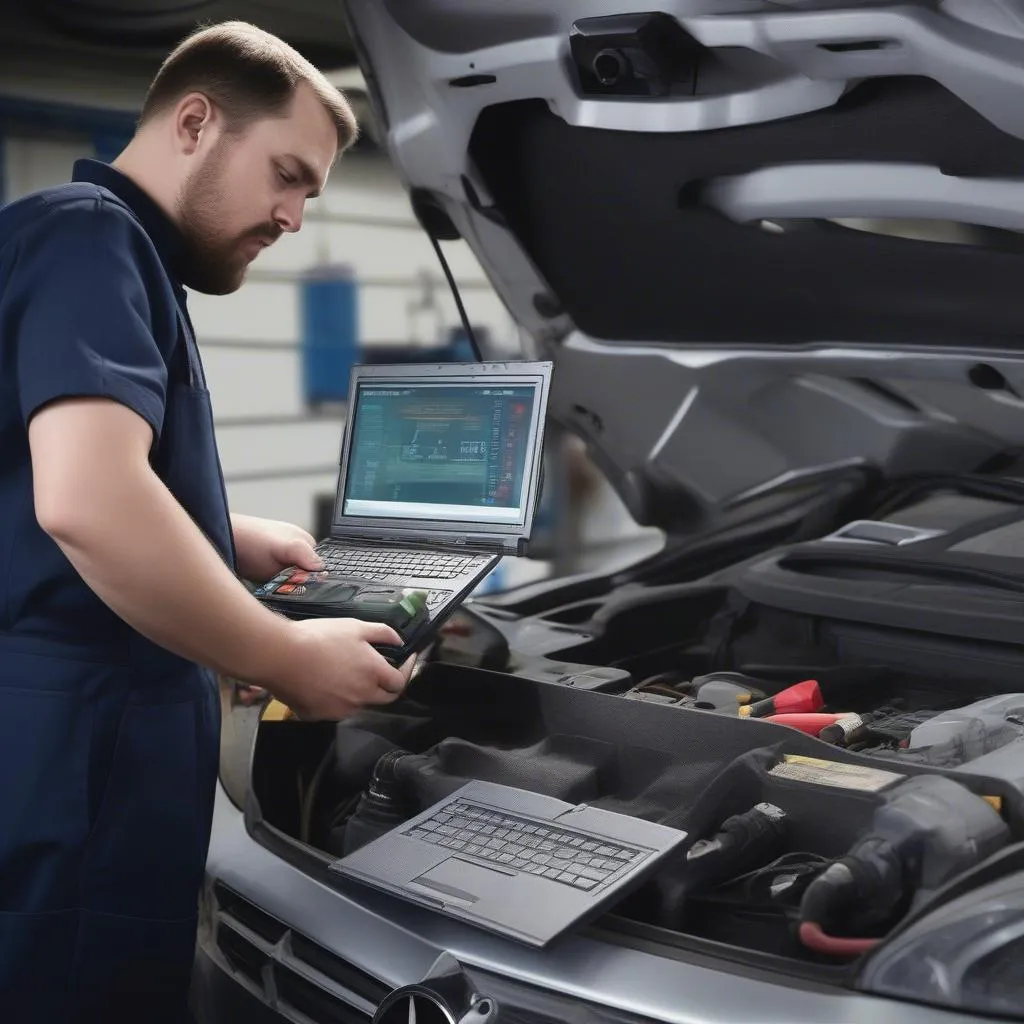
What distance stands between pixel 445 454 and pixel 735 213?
1.60 ft

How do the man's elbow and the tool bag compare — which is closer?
the man's elbow

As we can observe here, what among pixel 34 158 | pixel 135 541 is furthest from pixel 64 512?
pixel 34 158

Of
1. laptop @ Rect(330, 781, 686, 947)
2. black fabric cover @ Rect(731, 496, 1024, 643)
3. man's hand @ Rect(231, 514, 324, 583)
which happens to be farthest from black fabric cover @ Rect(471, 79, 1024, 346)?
laptop @ Rect(330, 781, 686, 947)

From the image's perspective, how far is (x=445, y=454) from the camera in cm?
136

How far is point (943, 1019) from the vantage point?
77 cm

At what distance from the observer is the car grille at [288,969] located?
1000 mm

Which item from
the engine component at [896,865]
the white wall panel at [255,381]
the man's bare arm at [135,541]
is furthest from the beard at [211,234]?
the white wall panel at [255,381]

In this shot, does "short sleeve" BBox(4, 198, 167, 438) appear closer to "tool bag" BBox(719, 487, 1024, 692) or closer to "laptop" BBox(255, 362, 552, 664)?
"laptop" BBox(255, 362, 552, 664)

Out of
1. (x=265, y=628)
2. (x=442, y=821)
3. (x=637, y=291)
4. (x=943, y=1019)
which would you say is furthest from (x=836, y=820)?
(x=637, y=291)

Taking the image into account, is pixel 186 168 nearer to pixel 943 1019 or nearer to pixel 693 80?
pixel 693 80

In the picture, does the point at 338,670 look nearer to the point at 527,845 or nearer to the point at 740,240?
the point at 527,845

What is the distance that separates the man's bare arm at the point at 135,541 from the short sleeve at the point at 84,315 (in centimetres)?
2

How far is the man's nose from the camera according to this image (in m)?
1.10

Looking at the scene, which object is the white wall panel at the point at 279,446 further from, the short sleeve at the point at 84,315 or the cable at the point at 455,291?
the short sleeve at the point at 84,315
